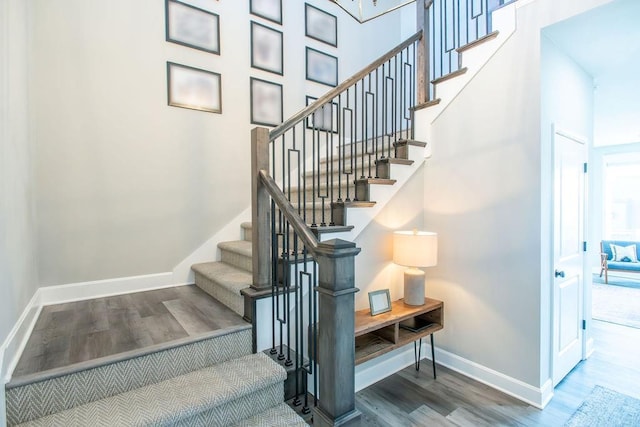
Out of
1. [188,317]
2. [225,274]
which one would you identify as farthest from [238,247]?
[188,317]

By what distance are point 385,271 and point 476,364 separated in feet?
3.56

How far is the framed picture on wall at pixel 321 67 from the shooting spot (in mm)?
3770

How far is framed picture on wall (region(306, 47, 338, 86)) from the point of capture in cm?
377

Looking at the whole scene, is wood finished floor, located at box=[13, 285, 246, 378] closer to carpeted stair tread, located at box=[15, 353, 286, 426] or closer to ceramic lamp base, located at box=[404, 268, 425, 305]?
carpeted stair tread, located at box=[15, 353, 286, 426]

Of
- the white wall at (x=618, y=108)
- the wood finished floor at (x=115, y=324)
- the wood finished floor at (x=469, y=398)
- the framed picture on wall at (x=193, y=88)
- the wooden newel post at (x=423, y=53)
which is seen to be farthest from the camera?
the white wall at (x=618, y=108)

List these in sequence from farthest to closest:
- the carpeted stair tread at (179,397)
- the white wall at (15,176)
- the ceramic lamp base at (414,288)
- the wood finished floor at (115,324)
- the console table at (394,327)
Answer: the ceramic lamp base at (414,288)
the console table at (394,327)
the wood finished floor at (115,324)
the white wall at (15,176)
the carpeted stair tread at (179,397)

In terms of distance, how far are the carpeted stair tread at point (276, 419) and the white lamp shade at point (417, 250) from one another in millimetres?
1346

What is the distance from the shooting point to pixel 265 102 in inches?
135

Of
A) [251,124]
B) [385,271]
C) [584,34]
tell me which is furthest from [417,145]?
[251,124]

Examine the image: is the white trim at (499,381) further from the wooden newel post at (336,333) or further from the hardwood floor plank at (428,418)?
the wooden newel post at (336,333)

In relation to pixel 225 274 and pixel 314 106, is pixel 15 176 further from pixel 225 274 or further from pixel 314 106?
pixel 314 106

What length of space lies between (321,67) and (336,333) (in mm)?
3379

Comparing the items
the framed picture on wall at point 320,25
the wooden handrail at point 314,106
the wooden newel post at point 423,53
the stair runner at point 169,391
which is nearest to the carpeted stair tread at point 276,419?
the stair runner at point 169,391

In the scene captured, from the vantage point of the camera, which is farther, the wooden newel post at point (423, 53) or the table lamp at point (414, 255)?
the wooden newel post at point (423, 53)
